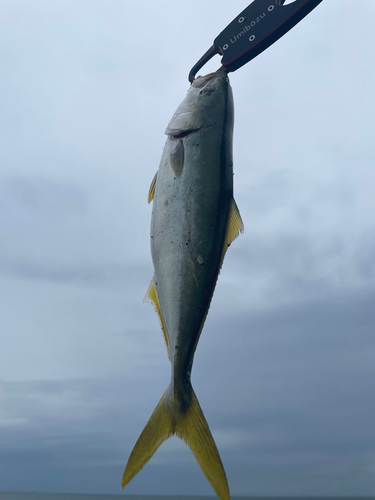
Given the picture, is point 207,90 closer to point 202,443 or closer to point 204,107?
point 204,107

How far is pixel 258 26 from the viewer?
5.29 metres

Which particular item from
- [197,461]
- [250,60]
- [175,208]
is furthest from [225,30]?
[197,461]

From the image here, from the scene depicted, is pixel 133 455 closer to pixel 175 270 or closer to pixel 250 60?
pixel 175 270

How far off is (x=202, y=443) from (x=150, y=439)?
466mm

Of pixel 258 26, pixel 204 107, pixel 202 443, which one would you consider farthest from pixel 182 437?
pixel 258 26

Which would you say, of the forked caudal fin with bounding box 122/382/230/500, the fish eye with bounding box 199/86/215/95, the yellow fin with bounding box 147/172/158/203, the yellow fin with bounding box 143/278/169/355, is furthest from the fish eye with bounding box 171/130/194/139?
the forked caudal fin with bounding box 122/382/230/500

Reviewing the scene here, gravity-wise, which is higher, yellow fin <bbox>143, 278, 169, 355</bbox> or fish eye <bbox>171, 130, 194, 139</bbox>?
fish eye <bbox>171, 130, 194, 139</bbox>

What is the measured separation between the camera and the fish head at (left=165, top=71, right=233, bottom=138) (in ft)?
17.5

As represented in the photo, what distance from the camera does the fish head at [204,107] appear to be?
17.5 ft

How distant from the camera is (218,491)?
4.33m

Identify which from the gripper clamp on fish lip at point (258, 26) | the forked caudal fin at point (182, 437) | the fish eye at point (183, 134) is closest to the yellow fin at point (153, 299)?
the forked caudal fin at point (182, 437)

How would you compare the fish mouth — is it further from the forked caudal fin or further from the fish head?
the forked caudal fin

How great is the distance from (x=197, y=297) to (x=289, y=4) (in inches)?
119

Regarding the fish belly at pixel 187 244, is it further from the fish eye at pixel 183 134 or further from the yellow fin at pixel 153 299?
the fish eye at pixel 183 134
